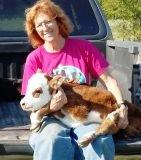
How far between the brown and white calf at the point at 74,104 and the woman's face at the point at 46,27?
11.8 inches

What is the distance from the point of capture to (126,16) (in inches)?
456

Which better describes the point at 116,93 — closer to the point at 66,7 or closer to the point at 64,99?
the point at 64,99

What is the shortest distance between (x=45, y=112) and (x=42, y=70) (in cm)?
35

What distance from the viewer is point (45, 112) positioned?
12.9ft

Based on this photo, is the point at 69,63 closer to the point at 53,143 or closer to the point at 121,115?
the point at 121,115

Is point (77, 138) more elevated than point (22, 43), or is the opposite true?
point (22, 43)

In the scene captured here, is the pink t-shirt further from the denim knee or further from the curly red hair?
the denim knee

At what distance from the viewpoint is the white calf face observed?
3895 mm

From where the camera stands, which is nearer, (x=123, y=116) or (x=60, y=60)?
(x=123, y=116)

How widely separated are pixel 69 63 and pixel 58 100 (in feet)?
1.16

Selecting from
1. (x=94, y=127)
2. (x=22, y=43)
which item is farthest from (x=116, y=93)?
(x=22, y=43)

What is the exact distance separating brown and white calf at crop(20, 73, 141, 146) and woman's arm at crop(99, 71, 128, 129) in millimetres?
32

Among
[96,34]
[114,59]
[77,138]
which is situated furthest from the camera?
[96,34]

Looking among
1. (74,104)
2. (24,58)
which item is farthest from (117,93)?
(24,58)
